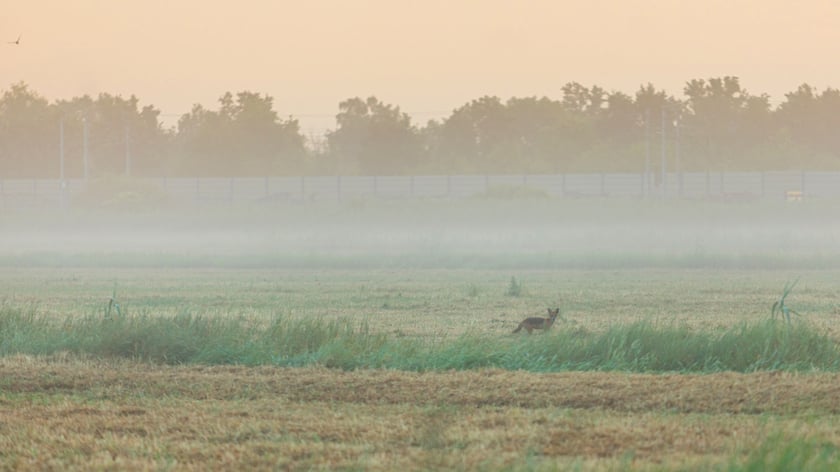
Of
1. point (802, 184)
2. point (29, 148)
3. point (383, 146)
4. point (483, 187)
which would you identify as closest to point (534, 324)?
point (483, 187)

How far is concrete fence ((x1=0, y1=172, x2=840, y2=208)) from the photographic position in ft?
268

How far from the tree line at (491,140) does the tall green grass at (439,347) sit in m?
80.1

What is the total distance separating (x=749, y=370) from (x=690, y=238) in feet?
152

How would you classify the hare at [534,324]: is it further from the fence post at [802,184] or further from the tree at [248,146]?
the tree at [248,146]

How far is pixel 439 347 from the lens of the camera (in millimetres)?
17125

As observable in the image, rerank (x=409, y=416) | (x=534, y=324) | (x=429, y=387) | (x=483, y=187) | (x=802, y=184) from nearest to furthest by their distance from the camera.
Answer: (x=409, y=416) → (x=429, y=387) → (x=534, y=324) → (x=802, y=184) → (x=483, y=187)

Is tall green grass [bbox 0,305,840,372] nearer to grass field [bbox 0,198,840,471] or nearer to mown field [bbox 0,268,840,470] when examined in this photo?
grass field [bbox 0,198,840,471]

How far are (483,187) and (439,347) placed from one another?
222ft

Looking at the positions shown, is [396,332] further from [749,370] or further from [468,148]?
[468,148]

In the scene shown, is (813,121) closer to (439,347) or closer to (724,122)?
(724,122)

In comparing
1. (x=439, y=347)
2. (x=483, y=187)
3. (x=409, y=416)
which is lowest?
(x=409, y=416)

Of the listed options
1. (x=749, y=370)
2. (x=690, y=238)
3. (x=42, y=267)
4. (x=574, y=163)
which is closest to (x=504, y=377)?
(x=749, y=370)

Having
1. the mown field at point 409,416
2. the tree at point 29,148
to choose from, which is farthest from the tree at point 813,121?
the mown field at point 409,416

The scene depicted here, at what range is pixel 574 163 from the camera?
334ft
